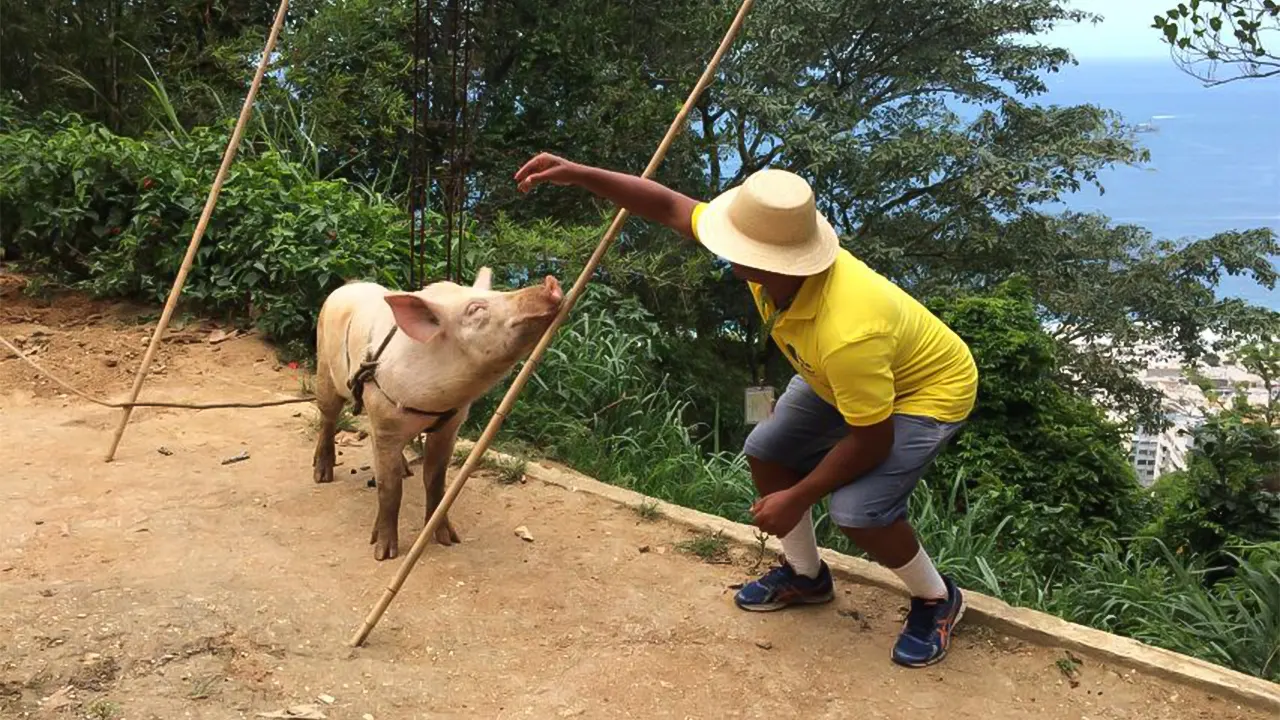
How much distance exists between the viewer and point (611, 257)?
282 inches

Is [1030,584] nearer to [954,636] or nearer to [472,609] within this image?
[954,636]

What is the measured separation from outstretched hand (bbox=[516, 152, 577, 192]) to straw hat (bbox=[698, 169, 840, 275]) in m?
0.56

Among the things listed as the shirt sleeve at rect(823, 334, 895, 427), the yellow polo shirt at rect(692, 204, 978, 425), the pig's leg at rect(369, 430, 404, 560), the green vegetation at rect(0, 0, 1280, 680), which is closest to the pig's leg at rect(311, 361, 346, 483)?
the pig's leg at rect(369, 430, 404, 560)

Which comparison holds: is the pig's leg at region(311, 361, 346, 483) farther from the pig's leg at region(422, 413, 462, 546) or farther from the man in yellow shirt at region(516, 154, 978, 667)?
the man in yellow shirt at region(516, 154, 978, 667)

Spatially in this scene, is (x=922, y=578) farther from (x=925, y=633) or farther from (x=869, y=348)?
(x=869, y=348)

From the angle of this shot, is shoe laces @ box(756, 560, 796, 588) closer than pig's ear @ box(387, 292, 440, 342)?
No

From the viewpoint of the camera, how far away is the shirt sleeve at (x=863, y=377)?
9.05 ft

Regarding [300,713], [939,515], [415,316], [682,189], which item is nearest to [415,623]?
[300,713]

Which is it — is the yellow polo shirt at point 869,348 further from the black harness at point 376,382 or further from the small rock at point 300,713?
the small rock at point 300,713

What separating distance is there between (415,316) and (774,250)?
134 centimetres

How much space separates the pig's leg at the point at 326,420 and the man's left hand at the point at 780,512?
2052 mm

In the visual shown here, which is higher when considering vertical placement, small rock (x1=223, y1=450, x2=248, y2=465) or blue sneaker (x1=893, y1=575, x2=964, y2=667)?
blue sneaker (x1=893, y1=575, x2=964, y2=667)

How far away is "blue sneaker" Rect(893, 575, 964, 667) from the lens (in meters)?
3.33

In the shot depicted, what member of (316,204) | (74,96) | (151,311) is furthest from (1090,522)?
(74,96)
